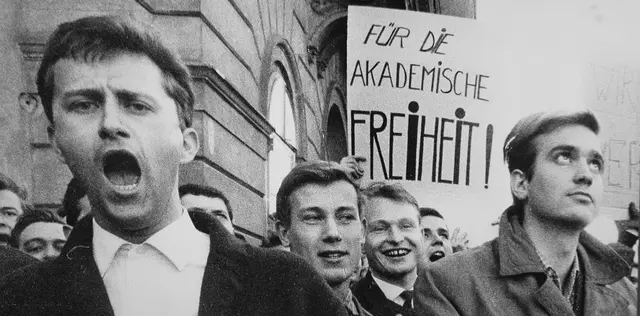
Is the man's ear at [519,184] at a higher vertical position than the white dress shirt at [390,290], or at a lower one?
higher

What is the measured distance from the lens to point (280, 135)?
2.50 metres

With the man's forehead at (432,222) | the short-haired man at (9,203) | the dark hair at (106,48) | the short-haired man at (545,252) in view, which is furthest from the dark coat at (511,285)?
the short-haired man at (9,203)

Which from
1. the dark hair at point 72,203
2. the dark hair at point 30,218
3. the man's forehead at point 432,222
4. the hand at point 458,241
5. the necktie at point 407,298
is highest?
the dark hair at point 72,203

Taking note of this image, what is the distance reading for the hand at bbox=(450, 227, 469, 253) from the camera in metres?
2.73

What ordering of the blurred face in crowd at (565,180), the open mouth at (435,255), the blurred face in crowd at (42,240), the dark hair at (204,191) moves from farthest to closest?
the open mouth at (435,255), the blurred face in crowd at (565,180), the dark hair at (204,191), the blurred face in crowd at (42,240)

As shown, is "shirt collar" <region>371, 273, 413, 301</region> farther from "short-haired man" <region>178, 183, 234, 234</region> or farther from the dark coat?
"short-haired man" <region>178, 183, 234, 234</region>

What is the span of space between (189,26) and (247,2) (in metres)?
0.38

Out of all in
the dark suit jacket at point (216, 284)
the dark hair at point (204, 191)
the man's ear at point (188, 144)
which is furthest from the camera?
the dark hair at point (204, 191)

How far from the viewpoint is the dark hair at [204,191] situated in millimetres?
Result: 1994

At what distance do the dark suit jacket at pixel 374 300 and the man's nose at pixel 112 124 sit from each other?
0.98 m

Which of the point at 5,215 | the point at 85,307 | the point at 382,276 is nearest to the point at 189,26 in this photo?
the point at 5,215

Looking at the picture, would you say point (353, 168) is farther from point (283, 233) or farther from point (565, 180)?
point (565, 180)

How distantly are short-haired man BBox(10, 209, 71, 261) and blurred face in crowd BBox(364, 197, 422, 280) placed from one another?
93cm

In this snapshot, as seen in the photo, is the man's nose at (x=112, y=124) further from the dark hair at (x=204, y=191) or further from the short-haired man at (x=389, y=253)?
the short-haired man at (x=389, y=253)
